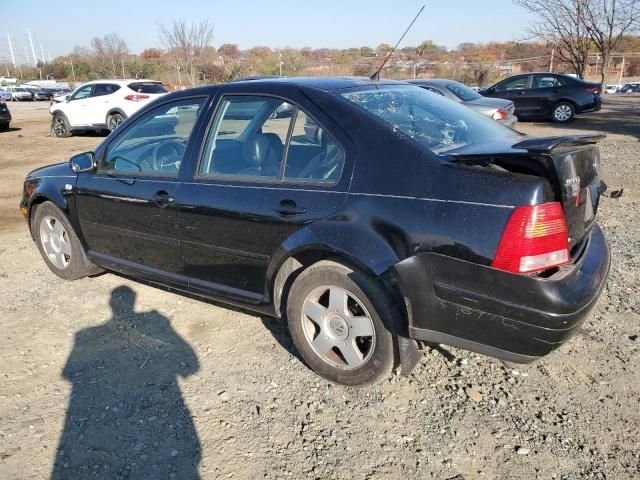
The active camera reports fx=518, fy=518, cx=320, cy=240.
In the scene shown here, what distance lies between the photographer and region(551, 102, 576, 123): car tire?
1623 cm

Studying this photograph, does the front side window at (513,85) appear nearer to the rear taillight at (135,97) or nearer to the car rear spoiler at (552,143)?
the rear taillight at (135,97)

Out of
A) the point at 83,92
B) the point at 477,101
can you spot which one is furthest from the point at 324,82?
the point at 83,92

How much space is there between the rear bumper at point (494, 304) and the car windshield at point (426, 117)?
66 centimetres

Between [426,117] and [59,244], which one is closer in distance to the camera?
[426,117]

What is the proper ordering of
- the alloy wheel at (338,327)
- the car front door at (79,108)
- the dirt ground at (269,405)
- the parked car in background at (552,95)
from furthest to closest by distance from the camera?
the parked car in background at (552,95) → the car front door at (79,108) → the alloy wheel at (338,327) → the dirt ground at (269,405)

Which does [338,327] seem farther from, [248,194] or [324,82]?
[324,82]

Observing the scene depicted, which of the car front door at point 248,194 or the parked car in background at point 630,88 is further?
the parked car in background at point 630,88

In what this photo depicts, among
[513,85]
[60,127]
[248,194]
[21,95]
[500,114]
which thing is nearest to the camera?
[248,194]

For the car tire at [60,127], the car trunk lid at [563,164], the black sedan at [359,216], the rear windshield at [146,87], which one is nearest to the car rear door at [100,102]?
the rear windshield at [146,87]

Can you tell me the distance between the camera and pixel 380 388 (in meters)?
2.96

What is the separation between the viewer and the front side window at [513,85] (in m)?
16.8

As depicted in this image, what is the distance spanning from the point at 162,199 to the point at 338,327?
149 centimetres

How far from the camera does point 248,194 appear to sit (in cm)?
305

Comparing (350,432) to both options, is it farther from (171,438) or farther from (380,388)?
(171,438)
